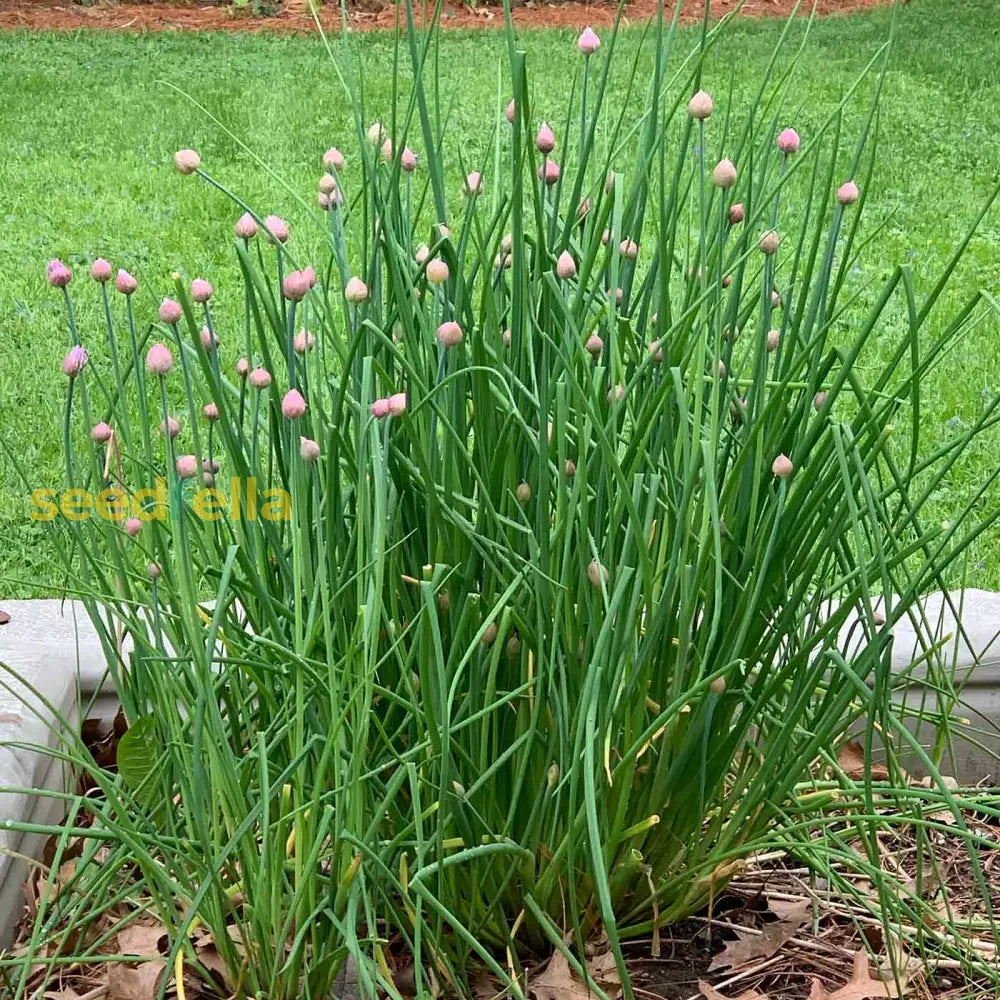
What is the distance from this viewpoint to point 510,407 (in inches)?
53.0

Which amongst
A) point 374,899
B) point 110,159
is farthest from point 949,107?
point 374,899

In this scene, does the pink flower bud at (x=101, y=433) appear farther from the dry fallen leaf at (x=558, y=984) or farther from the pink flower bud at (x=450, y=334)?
the dry fallen leaf at (x=558, y=984)

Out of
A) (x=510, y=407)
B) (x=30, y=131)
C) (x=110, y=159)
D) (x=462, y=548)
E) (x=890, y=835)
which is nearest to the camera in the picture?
(x=510, y=407)

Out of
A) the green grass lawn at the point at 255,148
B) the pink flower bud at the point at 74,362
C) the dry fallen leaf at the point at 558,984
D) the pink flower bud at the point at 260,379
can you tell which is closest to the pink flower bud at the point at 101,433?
the pink flower bud at the point at 74,362

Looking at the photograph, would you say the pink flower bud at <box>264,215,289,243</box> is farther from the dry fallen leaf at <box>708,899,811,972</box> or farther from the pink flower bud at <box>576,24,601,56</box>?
the dry fallen leaf at <box>708,899,811,972</box>

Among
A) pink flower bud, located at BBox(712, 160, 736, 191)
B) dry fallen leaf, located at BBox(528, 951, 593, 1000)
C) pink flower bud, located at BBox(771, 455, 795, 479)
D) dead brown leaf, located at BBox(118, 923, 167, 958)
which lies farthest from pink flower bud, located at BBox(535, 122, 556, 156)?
dead brown leaf, located at BBox(118, 923, 167, 958)

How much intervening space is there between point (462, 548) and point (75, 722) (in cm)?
73

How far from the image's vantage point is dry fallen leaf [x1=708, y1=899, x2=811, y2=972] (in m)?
1.56

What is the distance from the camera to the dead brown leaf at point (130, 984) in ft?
4.84

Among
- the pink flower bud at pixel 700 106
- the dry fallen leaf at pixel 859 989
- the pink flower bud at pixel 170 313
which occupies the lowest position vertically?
the dry fallen leaf at pixel 859 989

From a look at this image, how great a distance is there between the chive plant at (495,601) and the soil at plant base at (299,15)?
8808 mm

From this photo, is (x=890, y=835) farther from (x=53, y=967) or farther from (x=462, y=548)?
(x=53, y=967)

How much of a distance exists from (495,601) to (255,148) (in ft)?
18.0

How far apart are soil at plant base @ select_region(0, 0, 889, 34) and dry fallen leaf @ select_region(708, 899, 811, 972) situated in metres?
8.97
